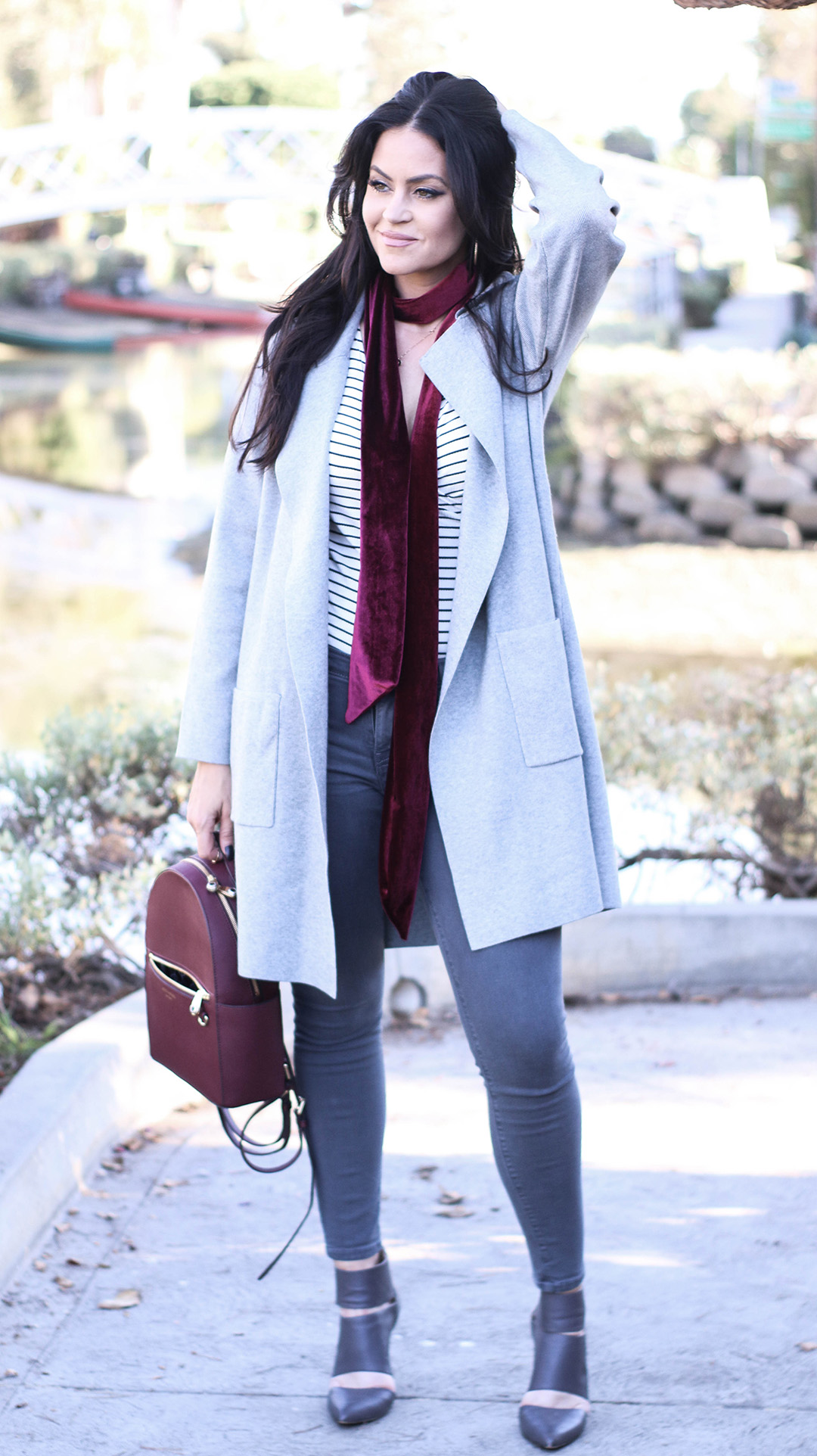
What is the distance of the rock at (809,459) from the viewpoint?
13906 millimetres

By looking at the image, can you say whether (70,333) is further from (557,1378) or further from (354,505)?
(557,1378)

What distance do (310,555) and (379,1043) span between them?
69cm

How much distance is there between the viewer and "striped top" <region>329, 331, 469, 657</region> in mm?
1799

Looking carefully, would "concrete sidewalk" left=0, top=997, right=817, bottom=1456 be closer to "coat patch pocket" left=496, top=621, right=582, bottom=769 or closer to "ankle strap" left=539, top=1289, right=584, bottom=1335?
"ankle strap" left=539, top=1289, right=584, bottom=1335

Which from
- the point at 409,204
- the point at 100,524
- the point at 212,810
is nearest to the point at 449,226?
the point at 409,204

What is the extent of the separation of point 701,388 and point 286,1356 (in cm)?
1298

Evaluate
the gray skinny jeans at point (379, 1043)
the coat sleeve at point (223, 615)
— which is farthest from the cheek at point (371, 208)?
the gray skinny jeans at point (379, 1043)

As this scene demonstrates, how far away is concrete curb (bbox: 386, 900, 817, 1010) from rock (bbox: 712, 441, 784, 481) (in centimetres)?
1107

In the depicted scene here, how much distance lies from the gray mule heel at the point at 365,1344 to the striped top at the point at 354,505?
0.89 meters

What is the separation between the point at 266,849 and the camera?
→ 188 cm

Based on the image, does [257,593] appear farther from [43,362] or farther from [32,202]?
[43,362]

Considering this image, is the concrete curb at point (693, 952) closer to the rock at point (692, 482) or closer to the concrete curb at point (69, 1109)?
the concrete curb at point (69, 1109)

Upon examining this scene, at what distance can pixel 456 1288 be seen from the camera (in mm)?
2264

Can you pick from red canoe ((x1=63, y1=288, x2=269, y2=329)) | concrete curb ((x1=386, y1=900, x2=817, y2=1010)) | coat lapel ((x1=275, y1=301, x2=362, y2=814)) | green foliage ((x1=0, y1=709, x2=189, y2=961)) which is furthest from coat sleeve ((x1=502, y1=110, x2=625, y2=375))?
red canoe ((x1=63, y1=288, x2=269, y2=329))
